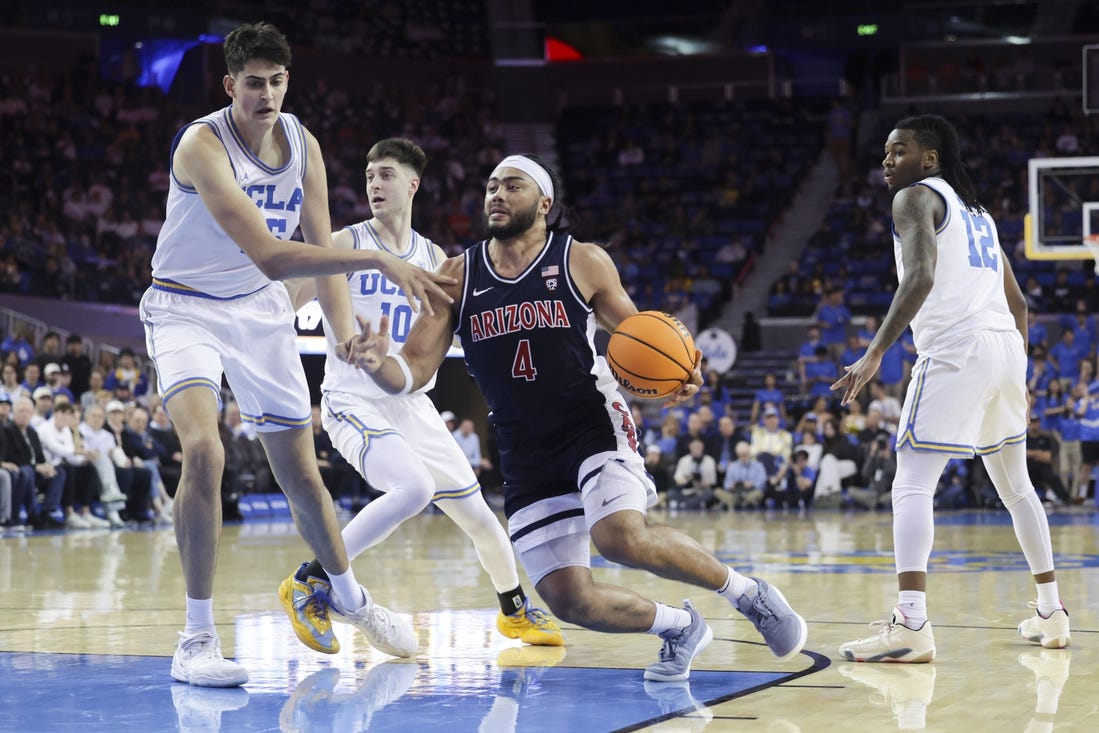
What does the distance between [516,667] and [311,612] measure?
0.86 meters

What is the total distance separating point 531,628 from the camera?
599 centimetres

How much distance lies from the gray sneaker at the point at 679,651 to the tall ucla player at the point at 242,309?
112cm

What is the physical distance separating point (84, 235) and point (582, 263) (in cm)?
2019

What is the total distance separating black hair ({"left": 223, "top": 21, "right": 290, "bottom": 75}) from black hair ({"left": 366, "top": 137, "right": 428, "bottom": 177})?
1574 millimetres

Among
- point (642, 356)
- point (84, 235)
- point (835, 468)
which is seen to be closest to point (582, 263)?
point (642, 356)

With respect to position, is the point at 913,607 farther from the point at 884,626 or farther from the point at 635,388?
the point at 635,388

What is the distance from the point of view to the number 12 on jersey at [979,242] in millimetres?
5766

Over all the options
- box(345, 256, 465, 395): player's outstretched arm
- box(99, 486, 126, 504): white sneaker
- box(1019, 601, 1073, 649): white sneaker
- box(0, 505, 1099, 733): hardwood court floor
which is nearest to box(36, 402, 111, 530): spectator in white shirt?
box(99, 486, 126, 504): white sneaker

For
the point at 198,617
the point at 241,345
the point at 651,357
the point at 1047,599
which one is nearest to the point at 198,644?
the point at 198,617

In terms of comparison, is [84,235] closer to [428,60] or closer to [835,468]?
[428,60]

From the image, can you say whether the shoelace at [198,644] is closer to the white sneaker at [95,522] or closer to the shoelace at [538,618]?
the shoelace at [538,618]

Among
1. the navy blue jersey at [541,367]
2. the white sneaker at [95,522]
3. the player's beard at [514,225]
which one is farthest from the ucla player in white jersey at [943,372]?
the white sneaker at [95,522]

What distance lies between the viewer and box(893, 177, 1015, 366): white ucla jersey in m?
5.70

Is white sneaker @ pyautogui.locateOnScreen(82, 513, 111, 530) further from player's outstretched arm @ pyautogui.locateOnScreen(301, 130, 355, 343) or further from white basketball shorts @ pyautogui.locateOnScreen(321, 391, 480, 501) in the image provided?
player's outstretched arm @ pyautogui.locateOnScreen(301, 130, 355, 343)
